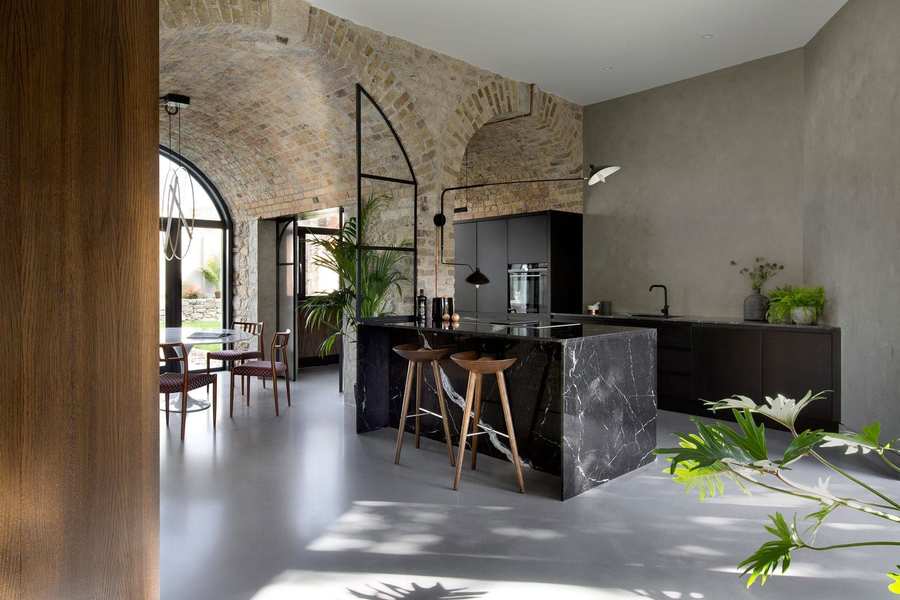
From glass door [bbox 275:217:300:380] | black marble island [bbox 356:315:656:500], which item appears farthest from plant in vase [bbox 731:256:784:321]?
glass door [bbox 275:217:300:380]

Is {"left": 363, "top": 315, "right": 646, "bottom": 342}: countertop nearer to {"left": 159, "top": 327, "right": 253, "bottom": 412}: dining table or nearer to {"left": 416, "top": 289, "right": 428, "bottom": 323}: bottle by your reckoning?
{"left": 416, "top": 289, "right": 428, "bottom": 323}: bottle

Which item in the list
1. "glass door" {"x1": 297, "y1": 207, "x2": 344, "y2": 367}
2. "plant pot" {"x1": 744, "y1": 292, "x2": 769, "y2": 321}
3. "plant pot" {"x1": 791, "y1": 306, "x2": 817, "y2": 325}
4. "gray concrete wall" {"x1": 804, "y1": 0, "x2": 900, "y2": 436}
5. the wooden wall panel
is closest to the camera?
the wooden wall panel

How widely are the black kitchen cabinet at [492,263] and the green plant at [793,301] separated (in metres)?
3.18

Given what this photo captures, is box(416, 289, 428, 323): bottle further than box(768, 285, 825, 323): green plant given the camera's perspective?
No

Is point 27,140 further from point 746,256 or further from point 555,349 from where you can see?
point 746,256

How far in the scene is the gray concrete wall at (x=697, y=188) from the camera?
5.79 m

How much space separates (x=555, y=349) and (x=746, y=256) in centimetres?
347

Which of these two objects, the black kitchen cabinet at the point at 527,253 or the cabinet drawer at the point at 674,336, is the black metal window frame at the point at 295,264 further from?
the cabinet drawer at the point at 674,336

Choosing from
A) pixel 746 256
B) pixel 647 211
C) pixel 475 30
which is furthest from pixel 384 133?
pixel 746 256

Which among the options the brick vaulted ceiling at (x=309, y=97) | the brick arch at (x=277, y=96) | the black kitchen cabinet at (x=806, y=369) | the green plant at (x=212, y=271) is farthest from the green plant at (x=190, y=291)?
the black kitchen cabinet at (x=806, y=369)

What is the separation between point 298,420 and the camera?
5.59m

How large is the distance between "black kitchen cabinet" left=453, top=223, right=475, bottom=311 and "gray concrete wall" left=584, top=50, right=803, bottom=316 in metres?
1.60

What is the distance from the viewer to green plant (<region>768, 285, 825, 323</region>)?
517 centimetres

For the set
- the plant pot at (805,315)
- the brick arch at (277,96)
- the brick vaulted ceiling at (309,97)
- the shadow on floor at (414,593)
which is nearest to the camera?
the shadow on floor at (414,593)
